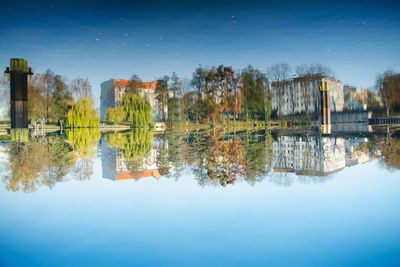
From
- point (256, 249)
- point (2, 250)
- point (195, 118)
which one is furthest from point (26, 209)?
point (195, 118)

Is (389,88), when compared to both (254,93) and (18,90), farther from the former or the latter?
(18,90)

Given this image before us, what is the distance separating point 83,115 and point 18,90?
5532 mm

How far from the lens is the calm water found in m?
1.08

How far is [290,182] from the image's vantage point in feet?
6.62

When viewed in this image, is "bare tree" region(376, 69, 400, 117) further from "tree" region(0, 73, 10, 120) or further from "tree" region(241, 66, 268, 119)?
"tree" region(0, 73, 10, 120)

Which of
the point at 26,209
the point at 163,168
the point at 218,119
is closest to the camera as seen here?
the point at 26,209

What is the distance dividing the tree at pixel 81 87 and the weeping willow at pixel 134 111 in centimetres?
164

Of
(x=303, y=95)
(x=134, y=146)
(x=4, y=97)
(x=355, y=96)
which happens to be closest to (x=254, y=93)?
(x=303, y=95)

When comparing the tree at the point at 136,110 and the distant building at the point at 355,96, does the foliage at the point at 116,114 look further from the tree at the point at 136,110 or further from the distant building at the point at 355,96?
the distant building at the point at 355,96

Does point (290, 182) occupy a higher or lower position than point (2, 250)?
higher

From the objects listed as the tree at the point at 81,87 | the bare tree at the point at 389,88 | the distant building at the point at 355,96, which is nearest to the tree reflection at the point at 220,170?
the bare tree at the point at 389,88

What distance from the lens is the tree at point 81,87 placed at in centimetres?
1474
